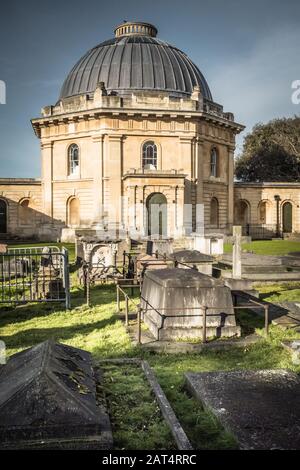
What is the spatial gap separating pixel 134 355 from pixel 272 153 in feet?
147

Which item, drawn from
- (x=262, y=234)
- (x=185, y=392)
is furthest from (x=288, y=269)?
(x=262, y=234)

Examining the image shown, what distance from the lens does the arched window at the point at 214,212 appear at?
33656 millimetres

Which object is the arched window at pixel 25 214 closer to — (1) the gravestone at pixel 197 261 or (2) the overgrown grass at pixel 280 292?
(1) the gravestone at pixel 197 261

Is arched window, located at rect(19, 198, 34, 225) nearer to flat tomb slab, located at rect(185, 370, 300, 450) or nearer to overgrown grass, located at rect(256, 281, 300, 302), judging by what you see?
overgrown grass, located at rect(256, 281, 300, 302)

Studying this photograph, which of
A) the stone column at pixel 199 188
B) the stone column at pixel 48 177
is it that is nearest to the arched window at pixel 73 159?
the stone column at pixel 48 177

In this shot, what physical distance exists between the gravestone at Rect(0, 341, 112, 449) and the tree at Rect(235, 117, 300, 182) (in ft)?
152

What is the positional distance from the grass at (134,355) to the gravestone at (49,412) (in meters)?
0.28

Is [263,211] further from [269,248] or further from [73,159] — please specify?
[73,159]

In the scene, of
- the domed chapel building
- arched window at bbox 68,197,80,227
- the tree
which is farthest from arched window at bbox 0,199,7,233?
the tree

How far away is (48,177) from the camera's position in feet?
107

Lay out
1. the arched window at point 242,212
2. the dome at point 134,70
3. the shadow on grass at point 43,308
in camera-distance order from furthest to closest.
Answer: the arched window at point 242,212, the dome at point 134,70, the shadow on grass at point 43,308

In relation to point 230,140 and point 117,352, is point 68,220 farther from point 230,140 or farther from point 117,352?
point 117,352

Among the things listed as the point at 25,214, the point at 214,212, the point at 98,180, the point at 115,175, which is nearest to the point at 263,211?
the point at 214,212

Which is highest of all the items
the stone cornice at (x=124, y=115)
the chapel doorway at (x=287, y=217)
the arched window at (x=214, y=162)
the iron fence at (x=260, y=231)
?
the stone cornice at (x=124, y=115)
